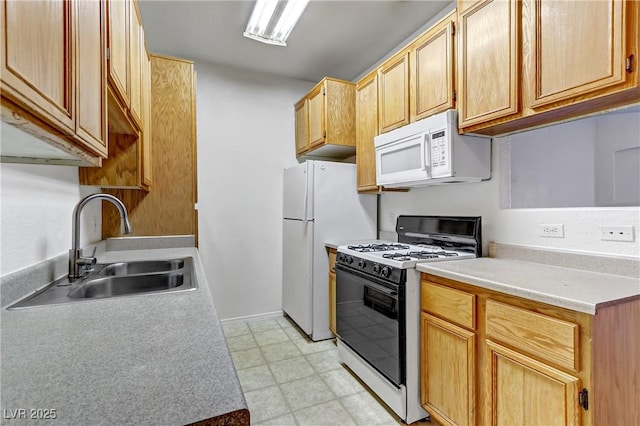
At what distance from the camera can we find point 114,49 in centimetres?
118

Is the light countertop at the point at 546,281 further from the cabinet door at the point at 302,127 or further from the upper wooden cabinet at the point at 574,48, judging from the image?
the cabinet door at the point at 302,127

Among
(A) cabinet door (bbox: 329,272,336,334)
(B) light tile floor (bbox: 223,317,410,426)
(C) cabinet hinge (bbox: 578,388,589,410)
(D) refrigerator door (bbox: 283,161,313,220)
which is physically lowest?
(B) light tile floor (bbox: 223,317,410,426)

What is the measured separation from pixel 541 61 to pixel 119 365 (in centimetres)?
191

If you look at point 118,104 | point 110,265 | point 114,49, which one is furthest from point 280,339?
point 114,49

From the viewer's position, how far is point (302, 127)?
11.0 feet

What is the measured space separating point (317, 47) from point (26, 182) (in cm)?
245

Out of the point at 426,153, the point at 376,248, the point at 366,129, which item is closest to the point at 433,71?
the point at 426,153

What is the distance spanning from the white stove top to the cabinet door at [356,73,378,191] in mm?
576

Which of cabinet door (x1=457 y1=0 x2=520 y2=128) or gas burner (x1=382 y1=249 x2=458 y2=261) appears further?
gas burner (x1=382 y1=249 x2=458 y2=261)

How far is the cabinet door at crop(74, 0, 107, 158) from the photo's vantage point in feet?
2.58

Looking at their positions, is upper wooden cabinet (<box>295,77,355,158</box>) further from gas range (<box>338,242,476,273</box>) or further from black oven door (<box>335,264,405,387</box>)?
black oven door (<box>335,264,405,387</box>)

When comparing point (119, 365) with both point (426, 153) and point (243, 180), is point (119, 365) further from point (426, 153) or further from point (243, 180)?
point (243, 180)

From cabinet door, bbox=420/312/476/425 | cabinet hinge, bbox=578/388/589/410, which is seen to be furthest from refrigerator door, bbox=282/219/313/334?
cabinet hinge, bbox=578/388/589/410

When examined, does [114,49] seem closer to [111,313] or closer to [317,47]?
[111,313]
